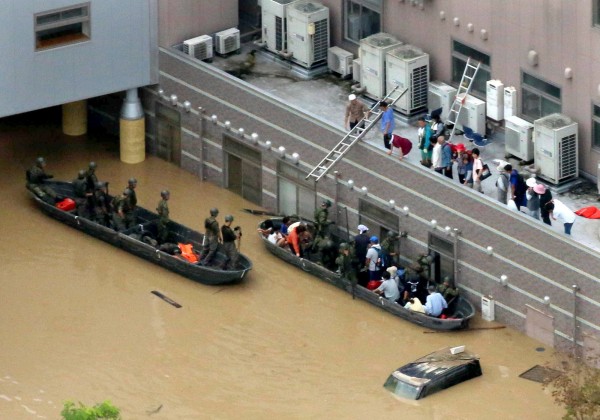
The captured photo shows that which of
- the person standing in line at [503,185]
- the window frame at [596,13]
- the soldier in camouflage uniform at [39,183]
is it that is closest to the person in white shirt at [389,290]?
the person standing in line at [503,185]

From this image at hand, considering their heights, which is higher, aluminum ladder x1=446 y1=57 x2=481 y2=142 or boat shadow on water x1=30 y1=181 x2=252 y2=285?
aluminum ladder x1=446 y1=57 x2=481 y2=142

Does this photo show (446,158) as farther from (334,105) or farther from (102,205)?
(102,205)

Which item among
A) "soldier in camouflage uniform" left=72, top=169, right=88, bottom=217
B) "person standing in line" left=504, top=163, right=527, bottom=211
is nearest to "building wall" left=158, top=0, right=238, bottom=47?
"soldier in camouflage uniform" left=72, top=169, right=88, bottom=217

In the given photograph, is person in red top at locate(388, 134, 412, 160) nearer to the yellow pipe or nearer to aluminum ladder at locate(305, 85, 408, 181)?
aluminum ladder at locate(305, 85, 408, 181)

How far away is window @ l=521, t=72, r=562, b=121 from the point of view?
44.6 metres

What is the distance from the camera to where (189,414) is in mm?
40594

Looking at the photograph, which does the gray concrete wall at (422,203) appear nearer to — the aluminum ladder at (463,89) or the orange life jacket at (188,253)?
the aluminum ladder at (463,89)

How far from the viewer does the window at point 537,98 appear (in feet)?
146

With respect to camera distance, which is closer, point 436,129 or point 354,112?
point 436,129

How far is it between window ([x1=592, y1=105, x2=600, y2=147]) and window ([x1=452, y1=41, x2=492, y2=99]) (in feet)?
10.7

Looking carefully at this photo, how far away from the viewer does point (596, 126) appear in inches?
1725

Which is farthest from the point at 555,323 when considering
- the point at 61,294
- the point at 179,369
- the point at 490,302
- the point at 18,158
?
the point at 18,158

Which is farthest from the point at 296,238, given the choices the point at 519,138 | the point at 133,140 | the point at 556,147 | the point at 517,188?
the point at 133,140

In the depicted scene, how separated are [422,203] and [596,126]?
4.10 metres
